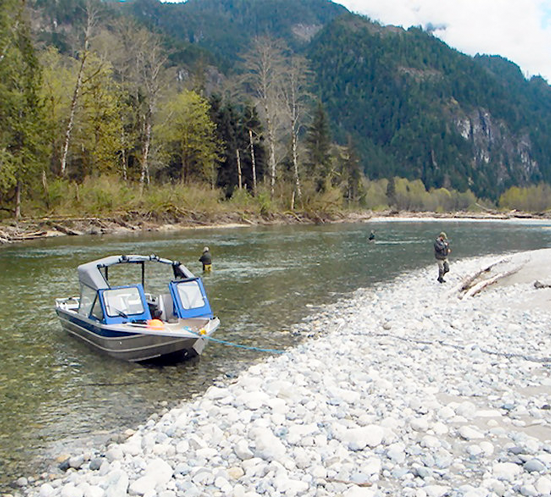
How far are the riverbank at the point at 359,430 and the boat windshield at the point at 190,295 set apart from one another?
2.43 meters

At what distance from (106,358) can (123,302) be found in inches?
51.9

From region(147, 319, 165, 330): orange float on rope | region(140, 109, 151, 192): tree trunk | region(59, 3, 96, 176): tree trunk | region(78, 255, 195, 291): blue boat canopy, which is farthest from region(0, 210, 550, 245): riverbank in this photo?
region(147, 319, 165, 330): orange float on rope

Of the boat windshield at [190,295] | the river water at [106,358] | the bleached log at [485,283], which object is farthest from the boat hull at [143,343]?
the bleached log at [485,283]

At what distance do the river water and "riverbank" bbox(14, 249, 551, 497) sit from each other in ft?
2.49

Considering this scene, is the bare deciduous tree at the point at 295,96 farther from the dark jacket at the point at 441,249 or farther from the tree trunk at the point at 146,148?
the dark jacket at the point at 441,249

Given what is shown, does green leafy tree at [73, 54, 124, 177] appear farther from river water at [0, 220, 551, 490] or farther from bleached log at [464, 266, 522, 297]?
bleached log at [464, 266, 522, 297]

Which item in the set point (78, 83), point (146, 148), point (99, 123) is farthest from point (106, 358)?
point (146, 148)

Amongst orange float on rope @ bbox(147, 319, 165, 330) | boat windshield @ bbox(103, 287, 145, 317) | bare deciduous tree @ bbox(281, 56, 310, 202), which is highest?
bare deciduous tree @ bbox(281, 56, 310, 202)

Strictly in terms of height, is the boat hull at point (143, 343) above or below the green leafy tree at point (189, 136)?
below

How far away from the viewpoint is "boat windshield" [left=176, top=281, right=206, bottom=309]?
1257 cm

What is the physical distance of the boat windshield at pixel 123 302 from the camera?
11789mm

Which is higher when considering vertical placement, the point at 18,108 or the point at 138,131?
the point at 138,131

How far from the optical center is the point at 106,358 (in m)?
11.8

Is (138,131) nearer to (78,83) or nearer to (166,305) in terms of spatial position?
(78,83)
